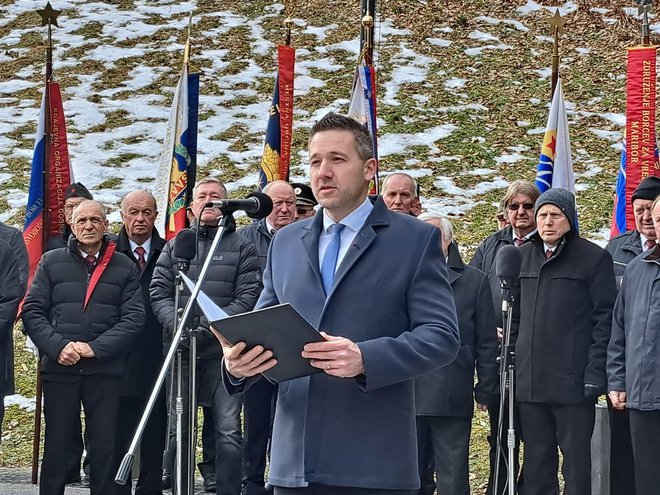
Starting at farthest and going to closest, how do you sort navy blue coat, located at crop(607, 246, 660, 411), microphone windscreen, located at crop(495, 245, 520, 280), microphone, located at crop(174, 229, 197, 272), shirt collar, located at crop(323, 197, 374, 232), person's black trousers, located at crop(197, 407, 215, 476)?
Result: person's black trousers, located at crop(197, 407, 215, 476) → microphone windscreen, located at crop(495, 245, 520, 280) → navy blue coat, located at crop(607, 246, 660, 411) → microphone, located at crop(174, 229, 197, 272) → shirt collar, located at crop(323, 197, 374, 232)

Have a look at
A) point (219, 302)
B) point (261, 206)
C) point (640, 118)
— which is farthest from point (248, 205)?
point (640, 118)

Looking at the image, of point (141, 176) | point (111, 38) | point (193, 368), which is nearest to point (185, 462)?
point (193, 368)

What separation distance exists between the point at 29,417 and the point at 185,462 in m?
3.25

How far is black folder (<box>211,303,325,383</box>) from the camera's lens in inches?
140

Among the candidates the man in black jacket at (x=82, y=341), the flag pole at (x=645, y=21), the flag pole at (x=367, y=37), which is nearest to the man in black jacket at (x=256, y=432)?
the man in black jacket at (x=82, y=341)

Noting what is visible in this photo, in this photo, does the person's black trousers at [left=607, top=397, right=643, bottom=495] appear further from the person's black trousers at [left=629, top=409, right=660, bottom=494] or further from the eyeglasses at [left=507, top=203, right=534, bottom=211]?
the eyeglasses at [left=507, top=203, right=534, bottom=211]

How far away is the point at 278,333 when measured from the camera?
362cm

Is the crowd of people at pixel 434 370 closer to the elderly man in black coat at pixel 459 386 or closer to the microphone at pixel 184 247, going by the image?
the elderly man in black coat at pixel 459 386

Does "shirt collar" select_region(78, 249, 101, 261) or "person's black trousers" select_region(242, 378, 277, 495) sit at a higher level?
"shirt collar" select_region(78, 249, 101, 261)

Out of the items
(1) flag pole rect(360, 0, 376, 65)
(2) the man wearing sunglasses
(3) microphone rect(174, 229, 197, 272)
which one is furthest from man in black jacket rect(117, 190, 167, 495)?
(1) flag pole rect(360, 0, 376, 65)

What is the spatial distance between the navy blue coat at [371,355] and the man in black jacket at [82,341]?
4010 mm

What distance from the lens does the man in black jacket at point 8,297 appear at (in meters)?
7.84

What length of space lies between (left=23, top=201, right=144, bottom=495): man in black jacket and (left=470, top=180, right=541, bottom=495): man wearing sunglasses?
262 cm

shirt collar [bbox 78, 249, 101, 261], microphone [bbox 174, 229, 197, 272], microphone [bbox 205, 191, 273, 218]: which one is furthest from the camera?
shirt collar [bbox 78, 249, 101, 261]
